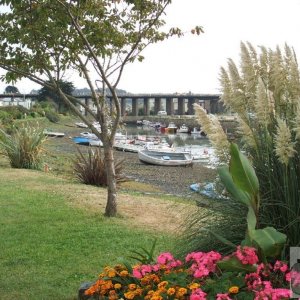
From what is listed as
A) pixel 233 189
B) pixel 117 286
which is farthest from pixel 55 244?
pixel 233 189

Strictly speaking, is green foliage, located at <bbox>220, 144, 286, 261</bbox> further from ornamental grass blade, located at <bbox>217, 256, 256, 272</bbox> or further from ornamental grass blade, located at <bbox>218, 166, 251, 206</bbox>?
ornamental grass blade, located at <bbox>217, 256, 256, 272</bbox>

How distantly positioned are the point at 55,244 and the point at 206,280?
14.0ft

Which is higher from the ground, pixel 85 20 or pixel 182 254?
pixel 85 20

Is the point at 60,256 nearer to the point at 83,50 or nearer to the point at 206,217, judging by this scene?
the point at 206,217

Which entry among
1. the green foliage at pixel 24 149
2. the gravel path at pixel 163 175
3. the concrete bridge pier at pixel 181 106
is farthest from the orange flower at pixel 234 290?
the concrete bridge pier at pixel 181 106

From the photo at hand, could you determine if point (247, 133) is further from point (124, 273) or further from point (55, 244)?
point (55, 244)

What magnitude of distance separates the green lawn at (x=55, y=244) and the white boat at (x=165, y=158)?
22623mm

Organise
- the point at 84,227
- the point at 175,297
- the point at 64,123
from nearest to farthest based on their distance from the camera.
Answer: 1. the point at 175,297
2. the point at 84,227
3. the point at 64,123

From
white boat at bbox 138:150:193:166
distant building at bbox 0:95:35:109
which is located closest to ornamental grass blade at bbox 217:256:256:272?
white boat at bbox 138:150:193:166

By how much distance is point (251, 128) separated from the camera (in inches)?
169

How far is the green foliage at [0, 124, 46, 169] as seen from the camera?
63.5 ft

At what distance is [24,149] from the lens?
19516 millimetres

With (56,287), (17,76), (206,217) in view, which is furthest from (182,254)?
(17,76)

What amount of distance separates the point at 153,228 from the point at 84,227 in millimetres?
1141
